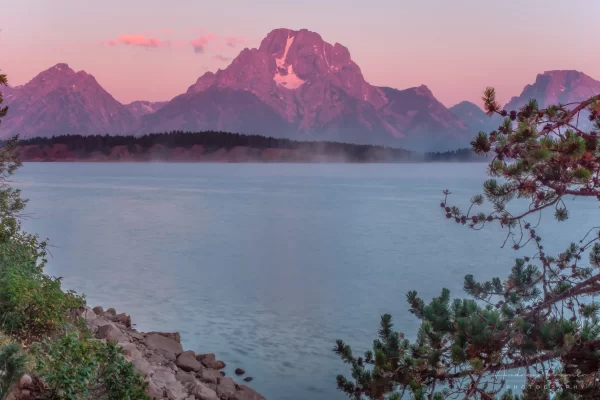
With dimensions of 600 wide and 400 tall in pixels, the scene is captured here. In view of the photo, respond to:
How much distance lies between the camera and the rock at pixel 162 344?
1095 cm

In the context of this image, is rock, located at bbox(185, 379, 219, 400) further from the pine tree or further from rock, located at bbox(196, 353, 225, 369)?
the pine tree

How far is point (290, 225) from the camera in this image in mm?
42812

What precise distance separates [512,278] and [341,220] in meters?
40.5

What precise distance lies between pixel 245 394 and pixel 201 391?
1.05 meters

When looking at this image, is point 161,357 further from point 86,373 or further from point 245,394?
point 86,373

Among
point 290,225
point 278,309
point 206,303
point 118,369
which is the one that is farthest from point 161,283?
point 290,225

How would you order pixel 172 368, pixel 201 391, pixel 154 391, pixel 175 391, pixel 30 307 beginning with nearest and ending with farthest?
pixel 154 391, pixel 30 307, pixel 175 391, pixel 201 391, pixel 172 368

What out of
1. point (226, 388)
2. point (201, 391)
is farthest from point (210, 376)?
point (201, 391)

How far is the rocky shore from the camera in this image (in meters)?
8.59

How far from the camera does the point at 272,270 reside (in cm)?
2431

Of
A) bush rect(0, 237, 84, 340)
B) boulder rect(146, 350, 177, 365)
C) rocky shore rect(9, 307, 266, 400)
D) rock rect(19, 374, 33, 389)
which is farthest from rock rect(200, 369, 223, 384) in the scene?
rock rect(19, 374, 33, 389)

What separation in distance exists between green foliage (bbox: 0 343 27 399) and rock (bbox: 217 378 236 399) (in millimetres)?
4895

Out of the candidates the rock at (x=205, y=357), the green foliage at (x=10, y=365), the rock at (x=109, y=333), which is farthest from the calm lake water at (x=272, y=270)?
the green foliage at (x=10, y=365)

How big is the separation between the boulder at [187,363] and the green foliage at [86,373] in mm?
3924
